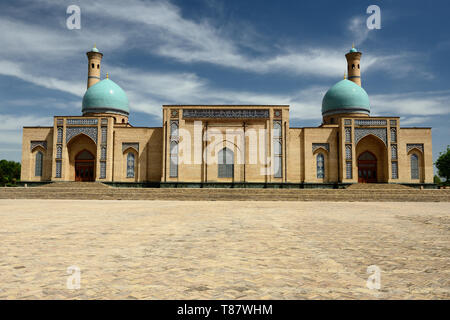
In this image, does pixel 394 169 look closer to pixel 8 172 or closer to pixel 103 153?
pixel 103 153

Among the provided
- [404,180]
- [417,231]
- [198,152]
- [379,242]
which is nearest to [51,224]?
[379,242]

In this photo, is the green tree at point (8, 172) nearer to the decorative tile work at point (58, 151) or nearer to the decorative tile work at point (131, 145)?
the decorative tile work at point (58, 151)

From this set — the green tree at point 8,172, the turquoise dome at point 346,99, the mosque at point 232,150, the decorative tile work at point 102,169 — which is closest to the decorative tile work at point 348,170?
the mosque at point 232,150

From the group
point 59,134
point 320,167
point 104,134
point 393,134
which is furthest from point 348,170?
point 59,134

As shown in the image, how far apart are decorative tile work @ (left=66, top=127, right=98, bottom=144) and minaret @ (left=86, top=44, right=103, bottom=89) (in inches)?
290

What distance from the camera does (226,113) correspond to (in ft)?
90.0

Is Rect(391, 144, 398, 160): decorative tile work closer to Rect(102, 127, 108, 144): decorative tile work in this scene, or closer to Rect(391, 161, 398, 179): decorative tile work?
Rect(391, 161, 398, 179): decorative tile work

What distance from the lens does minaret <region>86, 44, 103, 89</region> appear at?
108 ft

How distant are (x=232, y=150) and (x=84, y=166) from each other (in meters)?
13.2

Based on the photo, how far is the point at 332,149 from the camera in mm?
27453

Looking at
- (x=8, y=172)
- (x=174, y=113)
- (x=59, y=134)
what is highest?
(x=174, y=113)

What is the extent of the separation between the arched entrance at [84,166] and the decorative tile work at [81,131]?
1.75m
